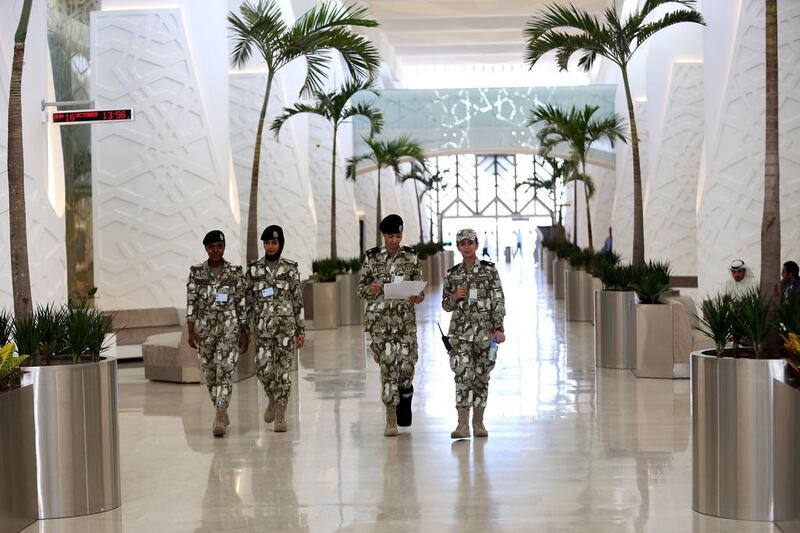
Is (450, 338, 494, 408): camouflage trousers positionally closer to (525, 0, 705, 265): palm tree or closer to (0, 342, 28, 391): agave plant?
(0, 342, 28, 391): agave plant

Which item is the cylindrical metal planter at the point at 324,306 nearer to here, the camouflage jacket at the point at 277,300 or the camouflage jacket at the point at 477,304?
the camouflage jacket at the point at 277,300

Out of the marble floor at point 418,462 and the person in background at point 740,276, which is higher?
the person in background at point 740,276

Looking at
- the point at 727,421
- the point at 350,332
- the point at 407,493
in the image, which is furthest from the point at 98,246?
the point at 727,421

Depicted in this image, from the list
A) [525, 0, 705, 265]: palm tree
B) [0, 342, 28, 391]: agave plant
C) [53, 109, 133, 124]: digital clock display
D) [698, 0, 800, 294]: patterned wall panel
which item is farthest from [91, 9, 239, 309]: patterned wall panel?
[0, 342, 28, 391]: agave plant

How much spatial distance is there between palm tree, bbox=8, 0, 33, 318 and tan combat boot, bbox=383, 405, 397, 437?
2779 millimetres

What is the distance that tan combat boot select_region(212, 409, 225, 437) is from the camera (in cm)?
795

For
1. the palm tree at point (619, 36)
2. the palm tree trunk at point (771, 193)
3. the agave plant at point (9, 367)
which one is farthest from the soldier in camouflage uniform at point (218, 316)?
the palm tree at point (619, 36)

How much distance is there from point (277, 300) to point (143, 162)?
28.0 feet

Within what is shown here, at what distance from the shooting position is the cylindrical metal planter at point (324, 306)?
18.0 m

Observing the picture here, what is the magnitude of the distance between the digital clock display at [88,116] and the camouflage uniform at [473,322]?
18.1 ft

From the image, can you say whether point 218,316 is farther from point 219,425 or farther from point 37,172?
point 37,172

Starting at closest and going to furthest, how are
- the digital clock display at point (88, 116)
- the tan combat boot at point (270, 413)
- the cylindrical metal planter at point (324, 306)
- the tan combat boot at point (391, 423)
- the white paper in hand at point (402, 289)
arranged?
the white paper in hand at point (402, 289), the tan combat boot at point (391, 423), the tan combat boot at point (270, 413), the digital clock display at point (88, 116), the cylindrical metal planter at point (324, 306)

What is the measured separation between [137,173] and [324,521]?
36.9ft

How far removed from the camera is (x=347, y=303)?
62.2 ft
